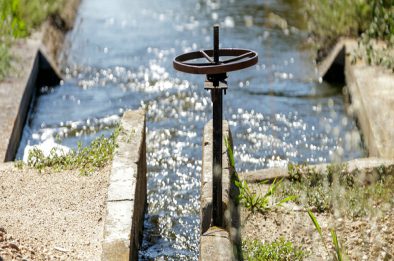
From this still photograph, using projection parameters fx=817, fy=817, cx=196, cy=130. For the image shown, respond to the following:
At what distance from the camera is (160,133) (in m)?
8.95

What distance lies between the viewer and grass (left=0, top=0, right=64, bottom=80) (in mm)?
9852

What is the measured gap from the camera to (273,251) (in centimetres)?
556

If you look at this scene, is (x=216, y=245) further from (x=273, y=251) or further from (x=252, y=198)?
(x=252, y=198)

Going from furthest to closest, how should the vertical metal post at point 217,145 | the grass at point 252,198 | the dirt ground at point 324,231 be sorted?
the grass at point 252,198 → the dirt ground at point 324,231 → the vertical metal post at point 217,145

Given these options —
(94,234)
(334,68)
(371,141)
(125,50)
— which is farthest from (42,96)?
(94,234)

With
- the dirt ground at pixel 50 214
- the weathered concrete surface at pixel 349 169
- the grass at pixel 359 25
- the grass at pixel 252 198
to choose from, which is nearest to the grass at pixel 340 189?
→ the weathered concrete surface at pixel 349 169

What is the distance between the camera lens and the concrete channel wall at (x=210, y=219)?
Result: 5004mm

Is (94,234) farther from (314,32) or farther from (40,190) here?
(314,32)

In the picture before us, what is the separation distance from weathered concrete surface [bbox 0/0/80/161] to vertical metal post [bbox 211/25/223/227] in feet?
9.06

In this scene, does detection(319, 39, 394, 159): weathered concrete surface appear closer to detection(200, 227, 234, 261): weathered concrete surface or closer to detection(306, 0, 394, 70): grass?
detection(306, 0, 394, 70): grass

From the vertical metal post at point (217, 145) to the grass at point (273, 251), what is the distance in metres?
0.32

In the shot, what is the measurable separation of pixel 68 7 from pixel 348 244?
29.8 ft

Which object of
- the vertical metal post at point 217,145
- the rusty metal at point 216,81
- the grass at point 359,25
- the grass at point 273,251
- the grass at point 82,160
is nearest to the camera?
the rusty metal at point 216,81

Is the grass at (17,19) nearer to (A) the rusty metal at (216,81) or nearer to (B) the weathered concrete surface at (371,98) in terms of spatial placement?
(B) the weathered concrete surface at (371,98)
